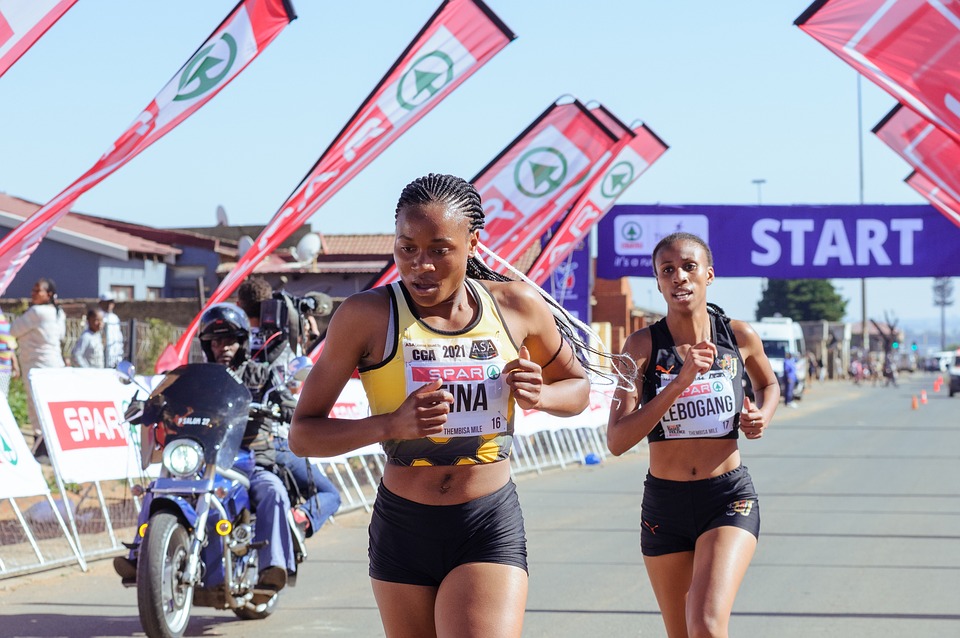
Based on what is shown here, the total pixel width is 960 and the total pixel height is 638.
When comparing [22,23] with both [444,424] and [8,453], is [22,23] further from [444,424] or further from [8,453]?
[444,424]

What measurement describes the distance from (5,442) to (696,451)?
17.5ft

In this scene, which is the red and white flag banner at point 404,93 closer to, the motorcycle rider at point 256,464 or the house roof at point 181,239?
the motorcycle rider at point 256,464

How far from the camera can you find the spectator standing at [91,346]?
14.7m

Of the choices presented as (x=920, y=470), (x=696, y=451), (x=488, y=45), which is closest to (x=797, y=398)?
(x=920, y=470)

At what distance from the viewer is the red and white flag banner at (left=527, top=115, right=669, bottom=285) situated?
19344mm

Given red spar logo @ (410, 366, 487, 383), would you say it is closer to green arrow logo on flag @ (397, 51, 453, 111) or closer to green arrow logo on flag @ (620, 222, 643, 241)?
green arrow logo on flag @ (397, 51, 453, 111)

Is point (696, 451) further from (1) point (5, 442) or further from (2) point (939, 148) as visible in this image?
(2) point (939, 148)

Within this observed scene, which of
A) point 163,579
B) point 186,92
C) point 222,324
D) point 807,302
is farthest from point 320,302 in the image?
point 807,302

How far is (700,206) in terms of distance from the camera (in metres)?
23.3

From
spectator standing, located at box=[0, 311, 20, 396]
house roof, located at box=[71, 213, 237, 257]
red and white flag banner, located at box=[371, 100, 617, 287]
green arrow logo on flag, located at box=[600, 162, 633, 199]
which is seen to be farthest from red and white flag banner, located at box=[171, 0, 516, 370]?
house roof, located at box=[71, 213, 237, 257]

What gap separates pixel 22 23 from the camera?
8.02 metres

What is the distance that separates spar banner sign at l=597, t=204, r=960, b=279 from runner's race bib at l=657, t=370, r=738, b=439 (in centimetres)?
1789

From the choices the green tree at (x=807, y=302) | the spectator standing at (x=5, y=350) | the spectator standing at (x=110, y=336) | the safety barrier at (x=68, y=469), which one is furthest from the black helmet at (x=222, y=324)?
the green tree at (x=807, y=302)

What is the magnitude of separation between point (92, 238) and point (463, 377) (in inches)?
1299
